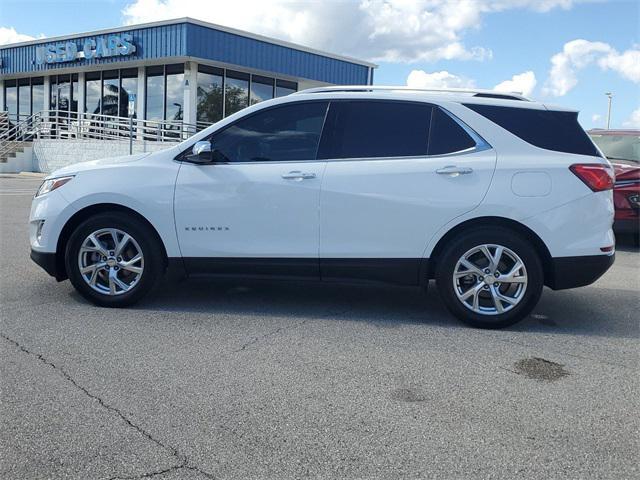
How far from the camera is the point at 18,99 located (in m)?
30.5

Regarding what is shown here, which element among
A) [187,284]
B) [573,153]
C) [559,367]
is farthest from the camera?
[187,284]

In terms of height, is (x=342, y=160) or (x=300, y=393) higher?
(x=342, y=160)

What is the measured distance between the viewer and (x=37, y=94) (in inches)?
1161

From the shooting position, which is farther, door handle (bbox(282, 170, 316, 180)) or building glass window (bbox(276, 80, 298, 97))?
building glass window (bbox(276, 80, 298, 97))

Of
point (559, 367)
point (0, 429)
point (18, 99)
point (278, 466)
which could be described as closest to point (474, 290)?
point (559, 367)

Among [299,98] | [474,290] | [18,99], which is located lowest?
[474,290]

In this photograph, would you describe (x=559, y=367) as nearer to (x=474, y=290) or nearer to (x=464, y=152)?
(x=474, y=290)

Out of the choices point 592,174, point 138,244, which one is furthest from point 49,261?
point 592,174

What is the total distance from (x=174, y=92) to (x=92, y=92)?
4.89 meters

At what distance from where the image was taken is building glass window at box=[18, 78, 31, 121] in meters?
29.9

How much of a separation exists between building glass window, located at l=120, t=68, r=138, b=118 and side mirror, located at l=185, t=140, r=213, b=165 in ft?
70.3

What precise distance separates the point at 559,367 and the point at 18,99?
3203 cm

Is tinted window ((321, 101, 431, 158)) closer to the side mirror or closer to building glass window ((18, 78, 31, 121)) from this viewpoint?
the side mirror

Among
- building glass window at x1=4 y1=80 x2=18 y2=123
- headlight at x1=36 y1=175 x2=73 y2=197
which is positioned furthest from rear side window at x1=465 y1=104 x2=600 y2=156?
building glass window at x1=4 y1=80 x2=18 y2=123
